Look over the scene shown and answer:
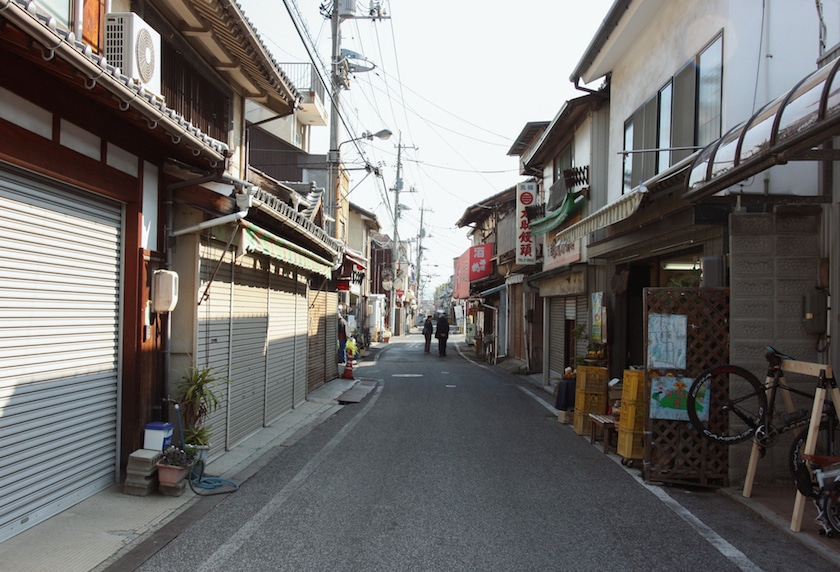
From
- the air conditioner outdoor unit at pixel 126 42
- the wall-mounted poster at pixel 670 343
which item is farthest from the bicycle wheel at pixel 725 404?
the air conditioner outdoor unit at pixel 126 42

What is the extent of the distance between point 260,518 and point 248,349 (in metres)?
4.37

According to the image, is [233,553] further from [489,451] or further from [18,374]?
[489,451]

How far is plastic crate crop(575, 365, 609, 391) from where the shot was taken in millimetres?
10555

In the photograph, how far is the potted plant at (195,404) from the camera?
23.4ft

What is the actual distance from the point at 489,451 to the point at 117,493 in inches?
199

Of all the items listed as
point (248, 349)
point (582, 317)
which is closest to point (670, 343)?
point (248, 349)

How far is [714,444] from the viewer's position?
7.09 m

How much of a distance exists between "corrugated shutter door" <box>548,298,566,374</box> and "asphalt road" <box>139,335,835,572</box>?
316 inches

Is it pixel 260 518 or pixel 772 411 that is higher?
pixel 772 411

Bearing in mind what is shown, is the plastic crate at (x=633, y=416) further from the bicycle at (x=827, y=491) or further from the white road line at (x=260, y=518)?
the white road line at (x=260, y=518)

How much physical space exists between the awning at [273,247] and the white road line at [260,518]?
3103mm

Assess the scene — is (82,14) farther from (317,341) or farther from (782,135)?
(317,341)

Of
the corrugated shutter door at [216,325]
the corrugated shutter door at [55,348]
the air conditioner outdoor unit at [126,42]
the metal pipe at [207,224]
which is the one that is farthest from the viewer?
the corrugated shutter door at [216,325]

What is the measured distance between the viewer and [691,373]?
731 centimetres
